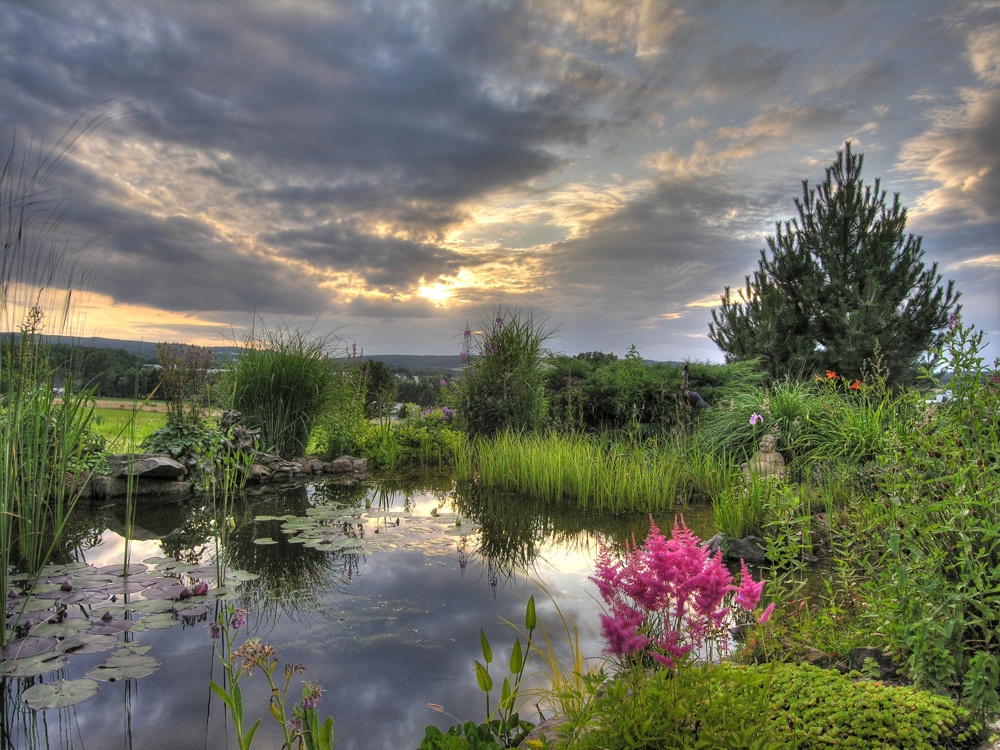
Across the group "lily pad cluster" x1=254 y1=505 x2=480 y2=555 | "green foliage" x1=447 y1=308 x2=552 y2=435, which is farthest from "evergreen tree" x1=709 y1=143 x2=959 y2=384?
"lily pad cluster" x1=254 y1=505 x2=480 y2=555

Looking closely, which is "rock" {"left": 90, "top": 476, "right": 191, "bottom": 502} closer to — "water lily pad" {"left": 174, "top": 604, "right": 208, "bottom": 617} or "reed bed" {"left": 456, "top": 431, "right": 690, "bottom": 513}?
"reed bed" {"left": 456, "top": 431, "right": 690, "bottom": 513}

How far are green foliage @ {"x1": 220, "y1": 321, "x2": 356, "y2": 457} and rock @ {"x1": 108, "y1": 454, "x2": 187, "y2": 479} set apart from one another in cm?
141

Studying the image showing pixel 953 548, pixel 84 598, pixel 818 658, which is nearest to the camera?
pixel 953 548

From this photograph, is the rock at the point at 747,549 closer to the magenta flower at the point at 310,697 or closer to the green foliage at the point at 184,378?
the magenta flower at the point at 310,697

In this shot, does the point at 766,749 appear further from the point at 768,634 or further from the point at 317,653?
the point at 317,653

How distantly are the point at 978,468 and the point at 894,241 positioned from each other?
559 inches

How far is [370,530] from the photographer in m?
5.41

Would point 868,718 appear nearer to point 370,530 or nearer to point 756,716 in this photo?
point 756,716

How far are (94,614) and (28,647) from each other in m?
0.55

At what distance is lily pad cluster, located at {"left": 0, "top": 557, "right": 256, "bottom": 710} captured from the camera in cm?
272

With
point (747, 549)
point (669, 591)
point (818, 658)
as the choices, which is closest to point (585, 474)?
point (747, 549)

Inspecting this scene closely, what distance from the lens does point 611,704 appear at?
179cm

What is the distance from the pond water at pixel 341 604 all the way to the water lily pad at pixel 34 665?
0.05m

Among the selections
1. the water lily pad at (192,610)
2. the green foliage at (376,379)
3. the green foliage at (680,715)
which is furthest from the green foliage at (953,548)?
the green foliage at (376,379)
